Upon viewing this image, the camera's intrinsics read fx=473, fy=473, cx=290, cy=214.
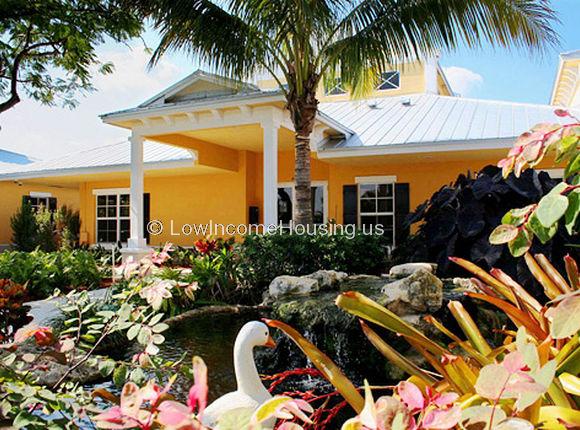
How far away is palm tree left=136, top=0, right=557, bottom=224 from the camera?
846 centimetres

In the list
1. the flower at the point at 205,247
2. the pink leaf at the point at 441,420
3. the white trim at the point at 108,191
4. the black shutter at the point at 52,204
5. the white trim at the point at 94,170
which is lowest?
the flower at the point at 205,247

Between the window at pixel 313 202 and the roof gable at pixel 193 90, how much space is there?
4129mm

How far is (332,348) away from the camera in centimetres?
570

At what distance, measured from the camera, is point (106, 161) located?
56.2ft

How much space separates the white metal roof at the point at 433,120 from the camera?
1192cm

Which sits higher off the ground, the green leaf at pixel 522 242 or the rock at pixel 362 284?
the green leaf at pixel 522 242

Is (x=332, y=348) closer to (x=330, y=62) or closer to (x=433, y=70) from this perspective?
(x=330, y=62)

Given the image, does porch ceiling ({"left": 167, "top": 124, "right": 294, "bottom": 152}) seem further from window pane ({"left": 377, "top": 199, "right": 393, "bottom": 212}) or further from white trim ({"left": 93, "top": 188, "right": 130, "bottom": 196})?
white trim ({"left": 93, "top": 188, "right": 130, "bottom": 196})

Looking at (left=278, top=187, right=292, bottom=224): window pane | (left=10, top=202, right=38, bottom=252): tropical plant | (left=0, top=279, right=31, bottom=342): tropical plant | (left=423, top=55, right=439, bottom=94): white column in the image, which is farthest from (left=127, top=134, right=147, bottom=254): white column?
(left=423, top=55, right=439, bottom=94): white column

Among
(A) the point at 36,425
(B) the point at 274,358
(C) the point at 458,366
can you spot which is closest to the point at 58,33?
(B) the point at 274,358

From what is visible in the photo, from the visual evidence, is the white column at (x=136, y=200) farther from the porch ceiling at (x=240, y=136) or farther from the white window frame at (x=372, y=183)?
the white window frame at (x=372, y=183)

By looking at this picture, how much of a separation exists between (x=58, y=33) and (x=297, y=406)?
780 centimetres

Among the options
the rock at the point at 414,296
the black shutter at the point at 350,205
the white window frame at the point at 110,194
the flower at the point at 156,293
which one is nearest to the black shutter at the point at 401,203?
the black shutter at the point at 350,205

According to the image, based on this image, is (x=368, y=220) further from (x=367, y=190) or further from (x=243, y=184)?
(x=243, y=184)
